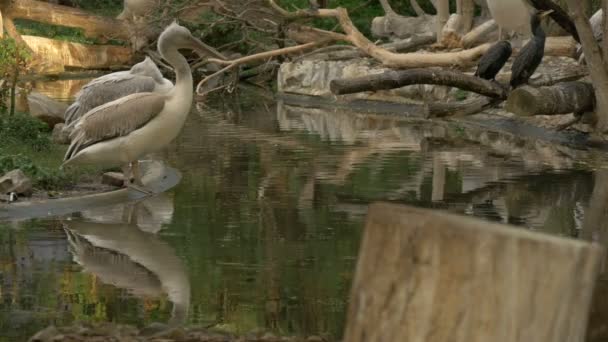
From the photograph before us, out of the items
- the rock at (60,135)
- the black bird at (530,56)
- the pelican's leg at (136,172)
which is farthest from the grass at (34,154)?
the black bird at (530,56)

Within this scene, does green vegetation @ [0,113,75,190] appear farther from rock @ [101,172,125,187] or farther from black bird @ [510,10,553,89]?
black bird @ [510,10,553,89]

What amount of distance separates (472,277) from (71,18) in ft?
100

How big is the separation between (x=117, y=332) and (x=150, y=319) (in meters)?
1.01

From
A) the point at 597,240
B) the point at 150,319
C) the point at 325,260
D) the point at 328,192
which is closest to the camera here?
the point at 150,319

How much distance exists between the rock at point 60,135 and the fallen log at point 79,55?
16.4 meters

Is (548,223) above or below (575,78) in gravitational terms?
below

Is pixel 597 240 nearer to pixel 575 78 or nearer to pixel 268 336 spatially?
pixel 268 336

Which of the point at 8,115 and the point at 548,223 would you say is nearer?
the point at 548,223

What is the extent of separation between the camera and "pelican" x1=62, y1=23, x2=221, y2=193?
12.6 meters

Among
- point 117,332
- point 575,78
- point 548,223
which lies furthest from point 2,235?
point 575,78

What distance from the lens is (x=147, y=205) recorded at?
12336mm

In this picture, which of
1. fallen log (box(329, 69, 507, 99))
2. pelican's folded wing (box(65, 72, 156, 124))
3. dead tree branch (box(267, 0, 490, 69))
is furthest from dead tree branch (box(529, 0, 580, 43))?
pelican's folded wing (box(65, 72, 156, 124))

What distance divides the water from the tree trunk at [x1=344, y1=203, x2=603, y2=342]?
113 inches

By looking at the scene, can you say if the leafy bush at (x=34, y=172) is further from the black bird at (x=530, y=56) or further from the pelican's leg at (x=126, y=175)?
the black bird at (x=530, y=56)
